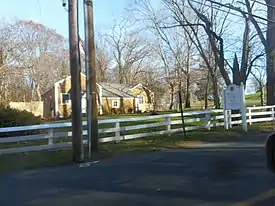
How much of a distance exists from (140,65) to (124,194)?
2402 inches

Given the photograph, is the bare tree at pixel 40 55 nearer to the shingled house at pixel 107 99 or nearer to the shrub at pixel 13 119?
the shingled house at pixel 107 99

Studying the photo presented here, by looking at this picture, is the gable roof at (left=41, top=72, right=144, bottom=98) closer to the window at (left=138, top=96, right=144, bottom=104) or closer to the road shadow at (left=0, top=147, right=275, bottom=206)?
the window at (left=138, top=96, right=144, bottom=104)

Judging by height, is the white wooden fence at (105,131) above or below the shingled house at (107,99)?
below

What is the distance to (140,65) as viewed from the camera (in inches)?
2692

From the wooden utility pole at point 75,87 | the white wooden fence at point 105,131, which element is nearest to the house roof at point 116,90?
the white wooden fence at point 105,131

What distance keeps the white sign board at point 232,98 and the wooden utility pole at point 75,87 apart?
11.6 metres

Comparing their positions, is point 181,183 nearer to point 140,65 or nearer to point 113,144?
point 113,144

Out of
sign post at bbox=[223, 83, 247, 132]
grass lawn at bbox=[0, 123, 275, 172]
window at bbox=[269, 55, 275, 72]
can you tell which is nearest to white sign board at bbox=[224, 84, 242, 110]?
sign post at bbox=[223, 83, 247, 132]

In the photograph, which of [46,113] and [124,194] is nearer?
[124,194]

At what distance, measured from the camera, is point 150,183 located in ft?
28.9

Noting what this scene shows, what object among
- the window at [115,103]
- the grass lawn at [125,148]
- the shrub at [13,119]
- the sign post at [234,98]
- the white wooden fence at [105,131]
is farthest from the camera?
the window at [115,103]

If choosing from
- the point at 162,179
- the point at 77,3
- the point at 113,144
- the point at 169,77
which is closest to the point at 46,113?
the point at 169,77

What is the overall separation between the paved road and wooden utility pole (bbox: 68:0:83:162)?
3.16 ft

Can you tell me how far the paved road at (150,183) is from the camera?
7.37 meters
